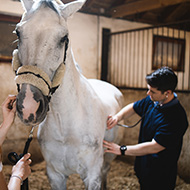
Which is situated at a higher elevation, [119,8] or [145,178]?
[119,8]

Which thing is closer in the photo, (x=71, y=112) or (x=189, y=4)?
(x=71, y=112)

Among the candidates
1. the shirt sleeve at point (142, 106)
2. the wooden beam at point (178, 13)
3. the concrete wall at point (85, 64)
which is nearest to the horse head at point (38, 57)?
the shirt sleeve at point (142, 106)

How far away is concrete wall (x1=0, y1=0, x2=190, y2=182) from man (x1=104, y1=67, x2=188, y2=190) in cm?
128

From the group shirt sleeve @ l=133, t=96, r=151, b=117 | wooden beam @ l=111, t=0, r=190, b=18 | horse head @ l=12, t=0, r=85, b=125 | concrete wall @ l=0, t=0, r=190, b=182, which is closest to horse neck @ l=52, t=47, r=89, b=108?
horse head @ l=12, t=0, r=85, b=125

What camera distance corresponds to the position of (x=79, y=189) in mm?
2670

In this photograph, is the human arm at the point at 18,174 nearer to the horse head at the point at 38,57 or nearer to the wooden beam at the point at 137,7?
the horse head at the point at 38,57

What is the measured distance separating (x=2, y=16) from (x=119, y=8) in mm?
2237

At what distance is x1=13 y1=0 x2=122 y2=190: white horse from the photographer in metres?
1.01

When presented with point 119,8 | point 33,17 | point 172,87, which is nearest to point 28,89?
point 33,17

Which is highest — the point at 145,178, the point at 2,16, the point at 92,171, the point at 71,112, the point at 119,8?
the point at 119,8

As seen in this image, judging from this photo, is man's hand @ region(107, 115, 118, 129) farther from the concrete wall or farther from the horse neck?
the concrete wall

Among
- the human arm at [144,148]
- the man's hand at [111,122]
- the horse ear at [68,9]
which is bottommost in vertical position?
the human arm at [144,148]

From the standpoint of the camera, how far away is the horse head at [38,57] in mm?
998

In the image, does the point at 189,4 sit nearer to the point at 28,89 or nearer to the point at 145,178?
the point at 145,178
